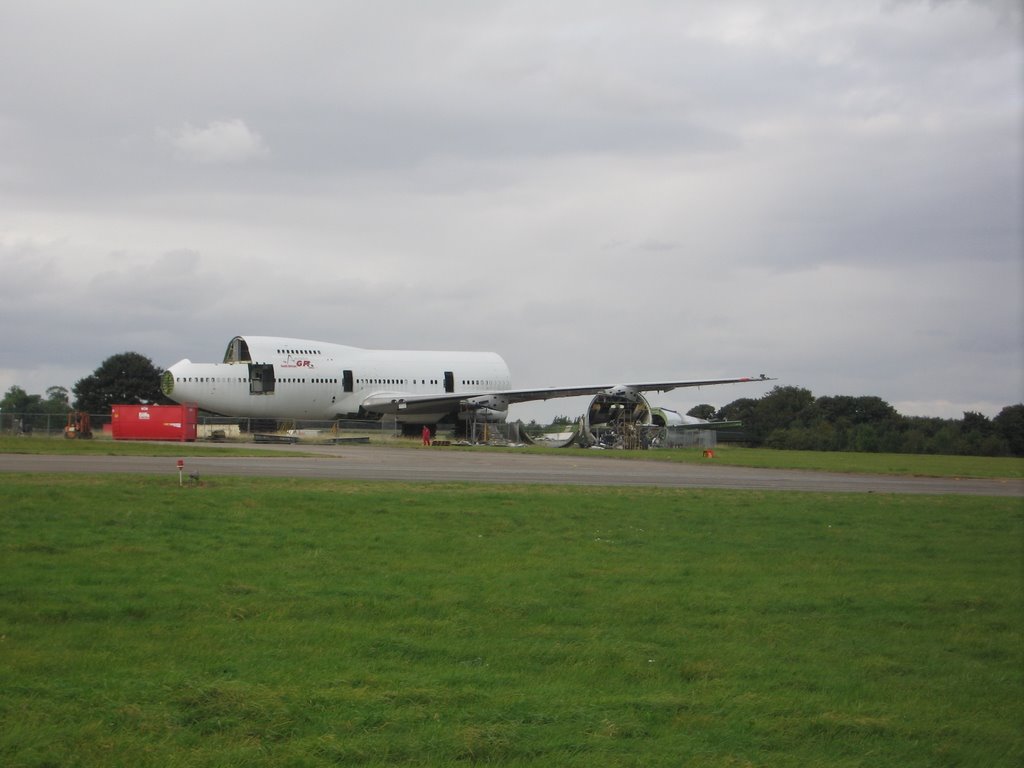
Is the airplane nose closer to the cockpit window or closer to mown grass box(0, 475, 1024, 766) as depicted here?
the cockpit window

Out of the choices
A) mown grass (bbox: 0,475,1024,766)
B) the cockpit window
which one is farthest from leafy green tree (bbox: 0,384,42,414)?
mown grass (bbox: 0,475,1024,766)

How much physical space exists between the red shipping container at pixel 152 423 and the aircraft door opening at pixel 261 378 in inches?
283

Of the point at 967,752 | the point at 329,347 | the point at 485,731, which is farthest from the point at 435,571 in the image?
the point at 329,347

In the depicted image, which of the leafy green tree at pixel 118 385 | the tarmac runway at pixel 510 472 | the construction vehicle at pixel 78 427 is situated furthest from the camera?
the leafy green tree at pixel 118 385

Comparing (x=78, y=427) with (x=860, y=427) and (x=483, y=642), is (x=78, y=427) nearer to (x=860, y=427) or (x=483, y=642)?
(x=483, y=642)

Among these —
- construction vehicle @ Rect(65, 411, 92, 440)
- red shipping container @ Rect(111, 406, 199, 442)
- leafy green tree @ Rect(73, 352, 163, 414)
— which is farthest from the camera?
leafy green tree @ Rect(73, 352, 163, 414)

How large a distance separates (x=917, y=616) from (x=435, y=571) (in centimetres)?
431

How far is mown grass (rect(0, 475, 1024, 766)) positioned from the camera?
515cm

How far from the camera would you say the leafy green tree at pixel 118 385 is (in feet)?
254

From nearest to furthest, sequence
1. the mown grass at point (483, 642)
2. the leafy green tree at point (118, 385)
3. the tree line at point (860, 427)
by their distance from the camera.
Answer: the mown grass at point (483, 642) < the tree line at point (860, 427) < the leafy green tree at point (118, 385)

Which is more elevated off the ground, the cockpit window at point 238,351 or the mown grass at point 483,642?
the cockpit window at point 238,351

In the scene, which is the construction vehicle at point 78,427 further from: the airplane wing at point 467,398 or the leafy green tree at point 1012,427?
the leafy green tree at point 1012,427

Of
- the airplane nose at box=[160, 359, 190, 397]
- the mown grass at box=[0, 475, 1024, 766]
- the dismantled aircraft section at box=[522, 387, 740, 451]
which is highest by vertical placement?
the airplane nose at box=[160, 359, 190, 397]

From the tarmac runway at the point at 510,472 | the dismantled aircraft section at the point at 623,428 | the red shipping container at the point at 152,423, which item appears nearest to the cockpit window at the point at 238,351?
the red shipping container at the point at 152,423
